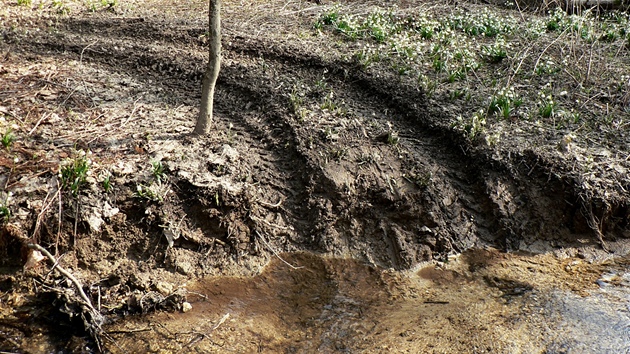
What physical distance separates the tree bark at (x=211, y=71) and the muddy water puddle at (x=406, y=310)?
160 cm

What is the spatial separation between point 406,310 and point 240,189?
1834 mm

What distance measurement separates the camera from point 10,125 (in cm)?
520

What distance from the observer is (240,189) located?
16.8ft

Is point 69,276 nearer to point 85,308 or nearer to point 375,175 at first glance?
point 85,308

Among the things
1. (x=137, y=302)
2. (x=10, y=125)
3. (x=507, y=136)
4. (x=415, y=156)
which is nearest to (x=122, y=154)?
(x=10, y=125)

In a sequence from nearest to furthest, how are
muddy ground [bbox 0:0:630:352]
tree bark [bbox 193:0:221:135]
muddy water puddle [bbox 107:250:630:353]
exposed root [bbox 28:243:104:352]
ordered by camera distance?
exposed root [bbox 28:243:104:352]
muddy water puddle [bbox 107:250:630:353]
muddy ground [bbox 0:0:630:352]
tree bark [bbox 193:0:221:135]

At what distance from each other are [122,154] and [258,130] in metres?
1.45

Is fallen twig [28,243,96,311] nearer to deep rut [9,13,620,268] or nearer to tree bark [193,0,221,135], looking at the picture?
deep rut [9,13,620,268]

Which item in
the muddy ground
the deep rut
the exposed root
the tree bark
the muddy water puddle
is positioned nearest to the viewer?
the exposed root

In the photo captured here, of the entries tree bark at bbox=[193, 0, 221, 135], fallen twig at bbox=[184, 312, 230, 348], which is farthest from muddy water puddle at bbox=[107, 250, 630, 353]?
tree bark at bbox=[193, 0, 221, 135]

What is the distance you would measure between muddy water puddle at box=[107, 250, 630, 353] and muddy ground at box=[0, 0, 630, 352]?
51mm

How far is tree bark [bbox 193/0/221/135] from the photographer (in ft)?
16.6

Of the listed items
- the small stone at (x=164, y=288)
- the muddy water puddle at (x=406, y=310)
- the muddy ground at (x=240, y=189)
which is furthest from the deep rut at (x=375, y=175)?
the small stone at (x=164, y=288)

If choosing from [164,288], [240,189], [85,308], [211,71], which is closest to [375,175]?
[240,189]
